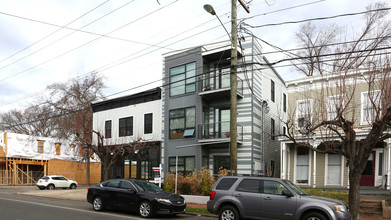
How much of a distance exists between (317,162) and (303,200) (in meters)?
10.8

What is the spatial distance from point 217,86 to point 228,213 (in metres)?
12.3

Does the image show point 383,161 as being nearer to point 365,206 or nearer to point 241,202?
point 365,206

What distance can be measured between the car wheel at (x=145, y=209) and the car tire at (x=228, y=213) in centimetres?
299

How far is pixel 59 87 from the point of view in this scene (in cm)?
4241

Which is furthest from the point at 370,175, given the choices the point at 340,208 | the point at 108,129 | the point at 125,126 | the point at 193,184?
the point at 108,129

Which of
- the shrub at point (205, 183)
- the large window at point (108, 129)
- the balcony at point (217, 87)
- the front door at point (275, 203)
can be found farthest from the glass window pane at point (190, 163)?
the front door at point (275, 203)

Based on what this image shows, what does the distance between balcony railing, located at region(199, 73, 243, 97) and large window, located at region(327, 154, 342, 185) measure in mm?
6346

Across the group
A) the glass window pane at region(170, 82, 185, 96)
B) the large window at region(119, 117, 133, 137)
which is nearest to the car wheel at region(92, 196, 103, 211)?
the glass window pane at region(170, 82, 185, 96)

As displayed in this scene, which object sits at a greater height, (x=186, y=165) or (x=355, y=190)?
(x=355, y=190)

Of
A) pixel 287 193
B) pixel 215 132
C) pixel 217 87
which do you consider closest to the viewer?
pixel 287 193

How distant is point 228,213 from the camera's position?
Result: 1149cm

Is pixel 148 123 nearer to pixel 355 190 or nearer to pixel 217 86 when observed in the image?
pixel 217 86

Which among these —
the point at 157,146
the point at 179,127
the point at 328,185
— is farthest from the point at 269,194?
the point at 157,146

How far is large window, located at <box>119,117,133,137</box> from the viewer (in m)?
27.7
